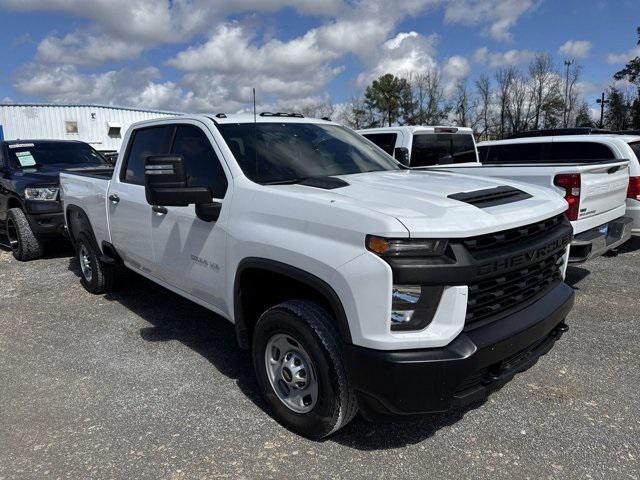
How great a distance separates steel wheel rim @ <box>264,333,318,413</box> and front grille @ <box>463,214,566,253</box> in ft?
3.39

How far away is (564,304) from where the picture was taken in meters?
2.97

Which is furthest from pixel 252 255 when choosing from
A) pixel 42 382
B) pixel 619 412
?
pixel 619 412

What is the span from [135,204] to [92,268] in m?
1.76

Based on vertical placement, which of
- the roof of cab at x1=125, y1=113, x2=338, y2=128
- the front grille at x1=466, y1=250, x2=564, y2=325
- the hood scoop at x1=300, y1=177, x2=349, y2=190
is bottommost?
the front grille at x1=466, y1=250, x2=564, y2=325

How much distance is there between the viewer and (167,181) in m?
3.01

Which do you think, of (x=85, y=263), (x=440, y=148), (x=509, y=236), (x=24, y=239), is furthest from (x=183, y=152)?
(x=440, y=148)

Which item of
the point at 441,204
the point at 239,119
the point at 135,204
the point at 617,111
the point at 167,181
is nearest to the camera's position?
the point at 441,204

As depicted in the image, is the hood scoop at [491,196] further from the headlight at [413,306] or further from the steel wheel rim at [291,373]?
the steel wheel rim at [291,373]

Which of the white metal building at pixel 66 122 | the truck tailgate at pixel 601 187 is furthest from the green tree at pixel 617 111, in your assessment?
the truck tailgate at pixel 601 187

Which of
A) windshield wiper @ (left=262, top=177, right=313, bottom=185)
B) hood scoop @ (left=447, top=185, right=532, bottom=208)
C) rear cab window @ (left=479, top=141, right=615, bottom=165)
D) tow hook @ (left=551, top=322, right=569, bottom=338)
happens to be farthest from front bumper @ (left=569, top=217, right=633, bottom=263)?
windshield wiper @ (left=262, top=177, right=313, bottom=185)

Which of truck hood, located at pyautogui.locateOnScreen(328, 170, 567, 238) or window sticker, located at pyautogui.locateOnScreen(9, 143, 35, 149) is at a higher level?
window sticker, located at pyautogui.locateOnScreen(9, 143, 35, 149)

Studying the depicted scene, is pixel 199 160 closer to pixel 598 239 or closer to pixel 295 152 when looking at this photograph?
pixel 295 152

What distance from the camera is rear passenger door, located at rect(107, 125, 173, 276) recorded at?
4203mm

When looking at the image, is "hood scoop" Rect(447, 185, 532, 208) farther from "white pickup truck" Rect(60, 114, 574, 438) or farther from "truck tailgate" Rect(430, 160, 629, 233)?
"truck tailgate" Rect(430, 160, 629, 233)
